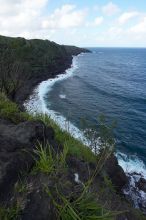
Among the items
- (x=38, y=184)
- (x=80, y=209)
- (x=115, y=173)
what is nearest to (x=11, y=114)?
(x=38, y=184)

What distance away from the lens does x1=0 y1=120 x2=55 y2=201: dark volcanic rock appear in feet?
26.2

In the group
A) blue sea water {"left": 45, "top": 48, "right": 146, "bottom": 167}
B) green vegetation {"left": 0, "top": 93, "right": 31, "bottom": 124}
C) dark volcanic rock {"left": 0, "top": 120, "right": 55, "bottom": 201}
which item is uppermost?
dark volcanic rock {"left": 0, "top": 120, "right": 55, "bottom": 201}

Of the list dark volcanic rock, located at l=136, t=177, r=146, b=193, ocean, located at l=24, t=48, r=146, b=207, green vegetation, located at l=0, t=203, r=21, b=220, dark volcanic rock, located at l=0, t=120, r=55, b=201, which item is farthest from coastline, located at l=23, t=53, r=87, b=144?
green vegetation, located at l=0, t=203, r=21, b=220

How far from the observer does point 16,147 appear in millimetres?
9617

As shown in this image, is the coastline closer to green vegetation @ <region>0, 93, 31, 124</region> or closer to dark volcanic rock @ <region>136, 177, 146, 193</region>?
dark volcanic rock @ <region>136, 177, 146, 193</region>

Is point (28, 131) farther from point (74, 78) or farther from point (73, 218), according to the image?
point (74, 78)

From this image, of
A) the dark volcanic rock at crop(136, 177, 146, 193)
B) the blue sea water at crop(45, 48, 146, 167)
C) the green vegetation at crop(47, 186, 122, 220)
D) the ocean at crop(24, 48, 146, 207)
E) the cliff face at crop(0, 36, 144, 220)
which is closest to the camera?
the green vegetation at crop(47, 186, 122, 220)

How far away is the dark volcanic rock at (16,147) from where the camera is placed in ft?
26.2

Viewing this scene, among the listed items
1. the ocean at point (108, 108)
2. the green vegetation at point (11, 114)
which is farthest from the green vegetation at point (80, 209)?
the ocean at point (108, 108)

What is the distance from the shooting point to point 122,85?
89500 mm

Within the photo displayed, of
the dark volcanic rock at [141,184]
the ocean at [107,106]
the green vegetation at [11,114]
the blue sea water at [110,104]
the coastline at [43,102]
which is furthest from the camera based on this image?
the coastline at [43,102]

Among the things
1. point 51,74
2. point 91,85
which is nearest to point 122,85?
point 91,85

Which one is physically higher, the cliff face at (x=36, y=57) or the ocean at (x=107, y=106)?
the cliff face at (x=36, y=57)

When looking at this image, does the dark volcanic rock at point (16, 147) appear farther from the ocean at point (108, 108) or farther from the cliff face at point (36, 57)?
the cliff face at point (36, 57)
